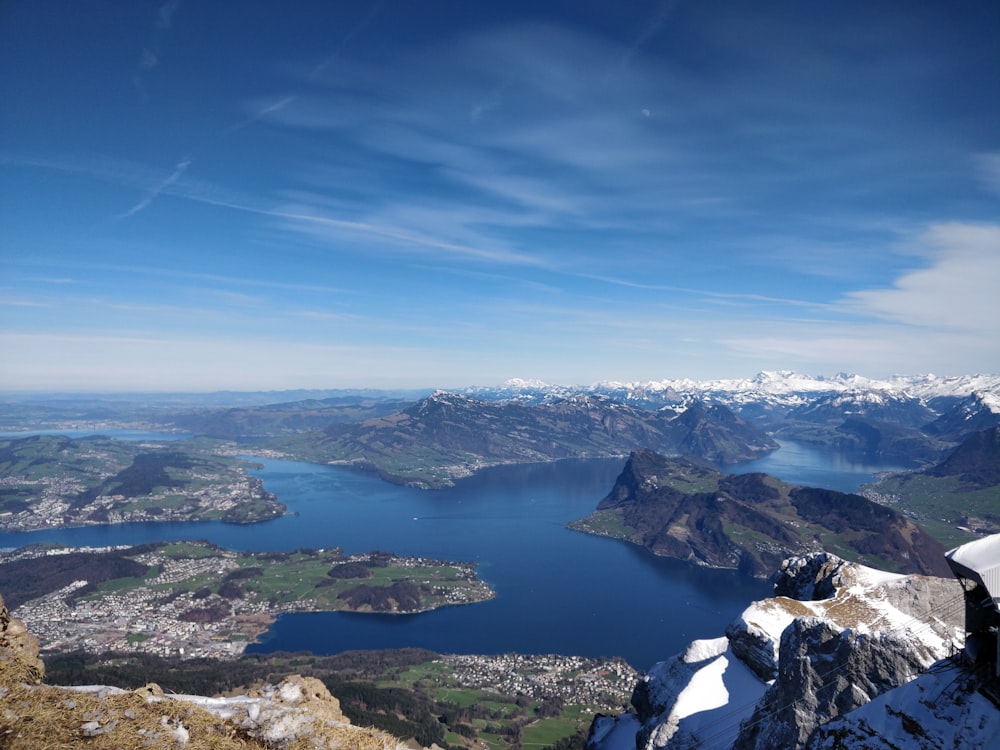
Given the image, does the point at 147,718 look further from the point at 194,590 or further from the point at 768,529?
the point at 768,529

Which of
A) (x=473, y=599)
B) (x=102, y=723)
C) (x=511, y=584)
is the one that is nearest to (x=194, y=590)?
(x=473, y=599)

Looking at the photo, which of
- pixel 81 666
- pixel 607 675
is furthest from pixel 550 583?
pixel 81 666

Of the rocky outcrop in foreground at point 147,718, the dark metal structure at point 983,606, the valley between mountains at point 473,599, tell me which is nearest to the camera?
the rocky outcrop in foreground at point 147,718

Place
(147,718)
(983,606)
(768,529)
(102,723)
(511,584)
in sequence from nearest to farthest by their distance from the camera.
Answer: (102,723) → (147,718) → (983,606) → (511,584) → (768,529)

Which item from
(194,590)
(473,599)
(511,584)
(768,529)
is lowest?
(768,529)

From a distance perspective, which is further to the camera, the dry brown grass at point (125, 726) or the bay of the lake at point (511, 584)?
the bay of the lake at point (511, 584)

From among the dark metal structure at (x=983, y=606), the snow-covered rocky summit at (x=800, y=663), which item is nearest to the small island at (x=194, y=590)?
the snow-covered rocky summit at (x=800, y=663)

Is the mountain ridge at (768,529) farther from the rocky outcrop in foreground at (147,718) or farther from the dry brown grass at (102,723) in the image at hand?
the dry brown grass at (102,723)

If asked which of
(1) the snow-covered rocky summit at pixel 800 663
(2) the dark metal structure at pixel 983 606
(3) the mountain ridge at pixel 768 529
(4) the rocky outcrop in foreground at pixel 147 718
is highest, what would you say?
(2) the dark metal structure at pixel 983 606
